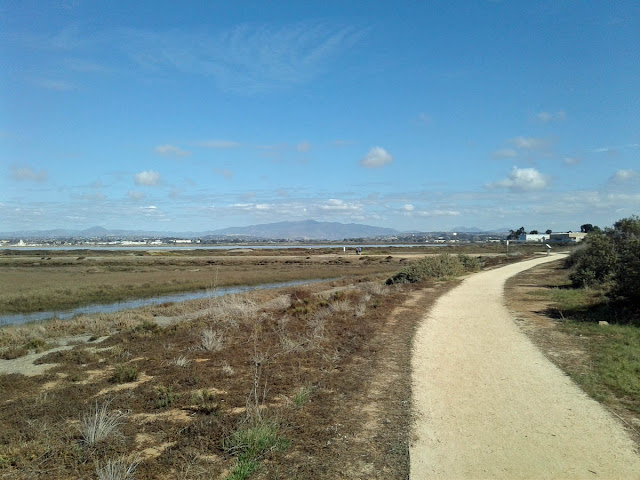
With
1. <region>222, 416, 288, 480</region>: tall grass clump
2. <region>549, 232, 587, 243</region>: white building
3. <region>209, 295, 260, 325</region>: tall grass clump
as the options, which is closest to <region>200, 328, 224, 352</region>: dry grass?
<region>209, 295, 260, 325</region>: tall grass clump

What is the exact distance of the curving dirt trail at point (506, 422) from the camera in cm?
512

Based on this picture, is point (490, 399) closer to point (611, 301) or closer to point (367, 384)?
point (367, 384)

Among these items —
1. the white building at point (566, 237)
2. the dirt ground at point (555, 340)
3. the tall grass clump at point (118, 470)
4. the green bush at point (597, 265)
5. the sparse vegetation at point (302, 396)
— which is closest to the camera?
the tall grass clump at point (118, 470)

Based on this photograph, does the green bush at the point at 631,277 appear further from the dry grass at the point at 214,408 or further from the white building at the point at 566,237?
the white building at the point at 566,237

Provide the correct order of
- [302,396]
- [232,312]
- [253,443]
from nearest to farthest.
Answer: [253,443], [302,396], [232,312]

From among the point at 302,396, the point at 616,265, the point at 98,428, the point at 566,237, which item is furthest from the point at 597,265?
the point at 566,237

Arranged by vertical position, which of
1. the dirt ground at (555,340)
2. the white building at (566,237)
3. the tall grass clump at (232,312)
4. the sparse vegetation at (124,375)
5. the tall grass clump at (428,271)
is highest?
the white building at (566,237)

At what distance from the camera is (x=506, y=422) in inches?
255

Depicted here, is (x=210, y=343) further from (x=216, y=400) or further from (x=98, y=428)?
(x=98, y=428)

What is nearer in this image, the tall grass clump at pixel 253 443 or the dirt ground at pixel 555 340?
the tall grass clump at pixel 253 443

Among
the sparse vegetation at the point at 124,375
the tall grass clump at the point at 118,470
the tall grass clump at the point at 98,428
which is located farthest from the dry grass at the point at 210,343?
the tall grass clump at the point at 118,470

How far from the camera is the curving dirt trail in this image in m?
5.12

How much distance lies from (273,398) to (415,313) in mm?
10389

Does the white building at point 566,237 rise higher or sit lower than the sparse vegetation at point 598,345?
higher
